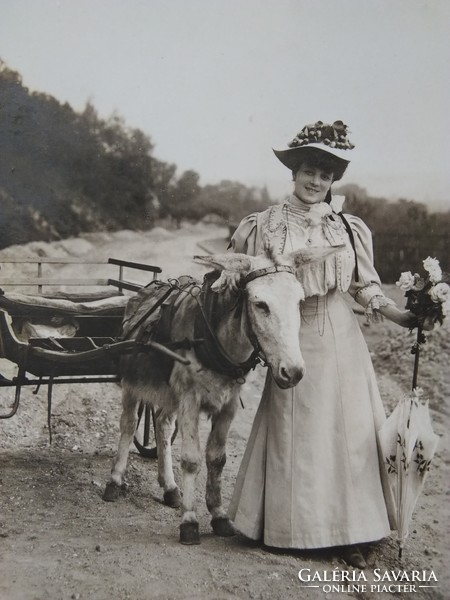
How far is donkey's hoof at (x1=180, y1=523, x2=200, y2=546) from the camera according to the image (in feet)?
9.36

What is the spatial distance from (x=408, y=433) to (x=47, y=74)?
114 inches

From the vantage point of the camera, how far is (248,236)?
9.77 feet

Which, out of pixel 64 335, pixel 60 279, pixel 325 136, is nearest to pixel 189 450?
pixel 64 335

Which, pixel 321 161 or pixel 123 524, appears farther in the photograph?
pixel 123 524


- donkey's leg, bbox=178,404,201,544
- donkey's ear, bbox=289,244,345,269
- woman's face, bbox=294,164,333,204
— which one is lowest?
donkey's leg, bbox=178,404,201,544

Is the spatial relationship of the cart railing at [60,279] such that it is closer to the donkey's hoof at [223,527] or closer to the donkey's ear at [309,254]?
the donkey's ear at [309,254]

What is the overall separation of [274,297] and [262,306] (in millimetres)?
61

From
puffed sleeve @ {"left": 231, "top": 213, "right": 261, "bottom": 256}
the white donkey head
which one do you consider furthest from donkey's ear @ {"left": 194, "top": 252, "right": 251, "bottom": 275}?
puffed sleeve @ {"left": 231, "top": 213, "right": 261, "bottom": 256}

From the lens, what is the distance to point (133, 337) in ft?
10.9

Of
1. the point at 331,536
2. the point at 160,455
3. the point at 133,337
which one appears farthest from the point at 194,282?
the point at 331,536

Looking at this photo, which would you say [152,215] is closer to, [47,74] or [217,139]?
[217,139]

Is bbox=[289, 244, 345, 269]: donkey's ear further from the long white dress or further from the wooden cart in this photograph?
the wooden cart

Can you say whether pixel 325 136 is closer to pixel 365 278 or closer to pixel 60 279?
pixel 365 278

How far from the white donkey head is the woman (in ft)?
0.47
